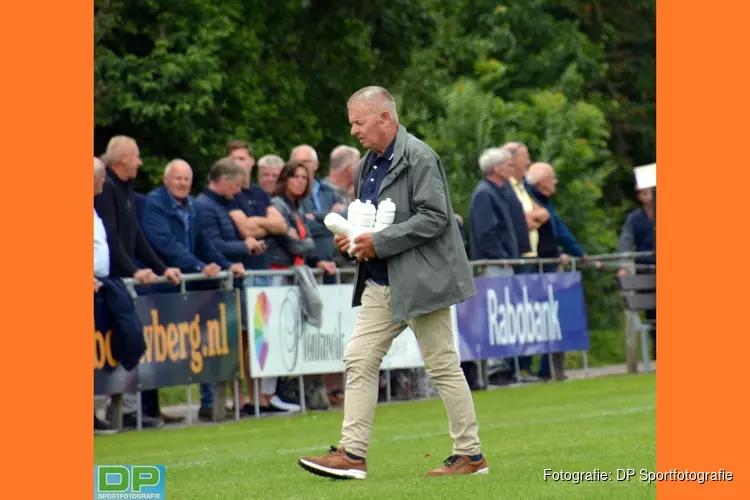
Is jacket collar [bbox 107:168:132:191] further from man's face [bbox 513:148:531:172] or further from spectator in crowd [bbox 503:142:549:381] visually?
man's face [bbox 513:148:531:172]

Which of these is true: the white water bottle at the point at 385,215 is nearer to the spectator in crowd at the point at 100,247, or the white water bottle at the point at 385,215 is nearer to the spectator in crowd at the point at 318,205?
the spectator in crowd at the point at 100,247

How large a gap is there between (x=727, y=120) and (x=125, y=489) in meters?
2.54

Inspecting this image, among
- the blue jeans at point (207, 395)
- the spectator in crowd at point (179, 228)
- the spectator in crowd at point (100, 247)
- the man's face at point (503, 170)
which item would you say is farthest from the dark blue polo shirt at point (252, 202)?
the man's face at point (503, 170)

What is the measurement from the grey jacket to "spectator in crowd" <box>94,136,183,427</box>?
5068 mm

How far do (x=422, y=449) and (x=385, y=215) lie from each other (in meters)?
2.92

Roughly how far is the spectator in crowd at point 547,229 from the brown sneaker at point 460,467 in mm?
10815

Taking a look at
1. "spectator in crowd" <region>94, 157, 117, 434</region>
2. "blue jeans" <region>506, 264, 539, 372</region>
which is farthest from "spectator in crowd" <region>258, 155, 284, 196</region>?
"blue jeans" <region>506, 264, 539, 372</region>

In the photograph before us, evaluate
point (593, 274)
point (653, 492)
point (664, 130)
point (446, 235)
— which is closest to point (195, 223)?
point (446, 235)

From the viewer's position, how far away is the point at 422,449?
11930 mm

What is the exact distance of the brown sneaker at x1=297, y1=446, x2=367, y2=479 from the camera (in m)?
9.41

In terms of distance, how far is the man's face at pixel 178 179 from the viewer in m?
15.2

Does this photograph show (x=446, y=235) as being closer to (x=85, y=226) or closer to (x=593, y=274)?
(x=85, y=226)
